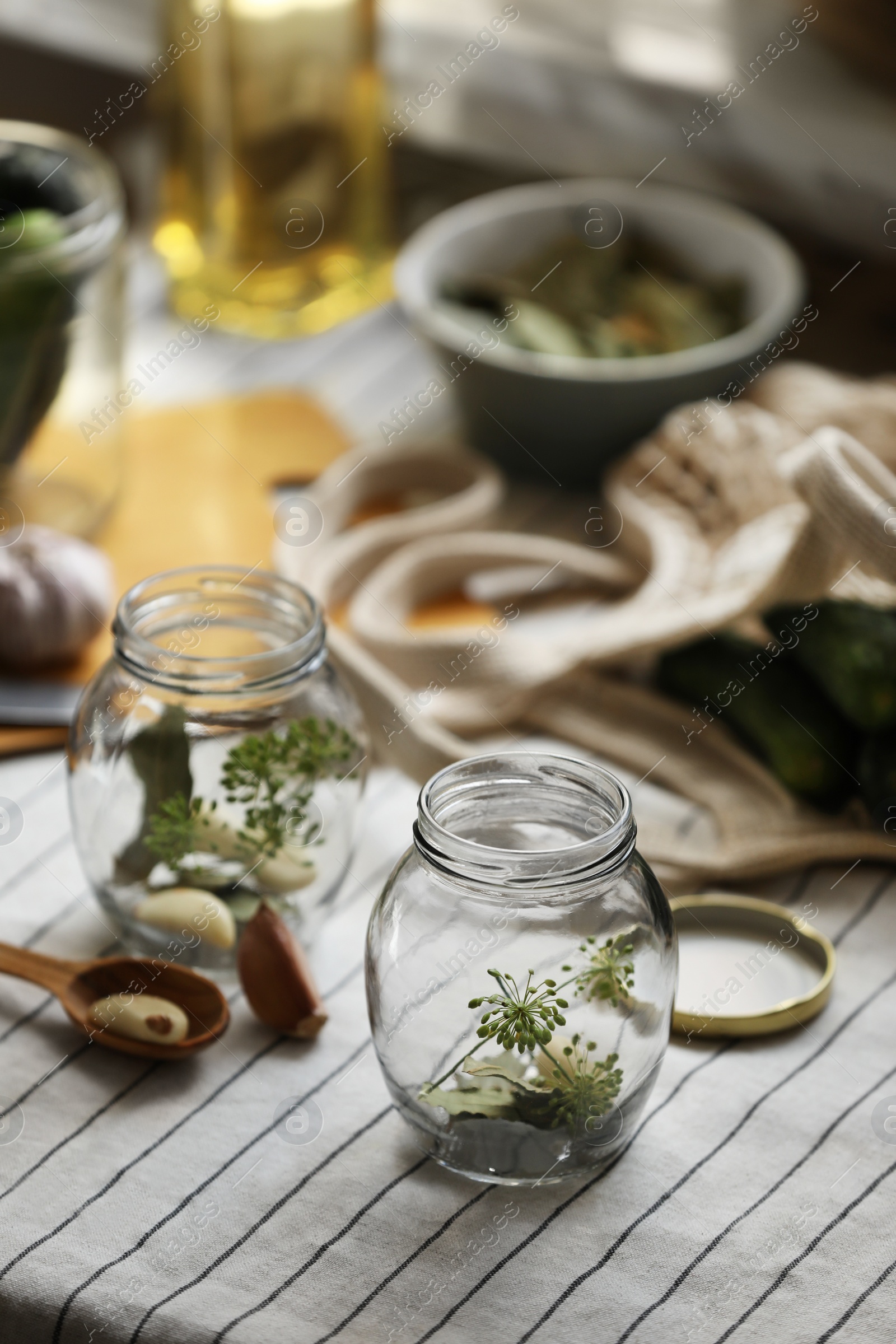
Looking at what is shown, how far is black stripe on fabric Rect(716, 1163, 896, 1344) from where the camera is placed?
1.76ft

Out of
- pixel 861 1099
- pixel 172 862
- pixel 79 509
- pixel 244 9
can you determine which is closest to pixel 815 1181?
pixel 861 1099

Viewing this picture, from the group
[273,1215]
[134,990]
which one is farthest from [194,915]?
[273,1215]

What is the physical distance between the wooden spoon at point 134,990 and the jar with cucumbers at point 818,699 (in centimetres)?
35

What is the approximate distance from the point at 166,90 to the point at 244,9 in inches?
4.7

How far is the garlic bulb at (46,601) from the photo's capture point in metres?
0.89

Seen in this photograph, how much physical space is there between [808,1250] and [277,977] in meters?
0.25

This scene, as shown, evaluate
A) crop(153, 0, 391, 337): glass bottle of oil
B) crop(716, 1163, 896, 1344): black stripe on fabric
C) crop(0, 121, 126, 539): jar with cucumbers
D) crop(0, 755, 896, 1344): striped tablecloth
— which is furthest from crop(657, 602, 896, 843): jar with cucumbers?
crop(153, 0, 391, 337): glass bottle of oil

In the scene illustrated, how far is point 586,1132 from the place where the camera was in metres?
0.57

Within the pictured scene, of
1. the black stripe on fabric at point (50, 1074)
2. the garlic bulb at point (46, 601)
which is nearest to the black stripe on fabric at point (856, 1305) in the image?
the black stripe on fabric at point (50, 1074)

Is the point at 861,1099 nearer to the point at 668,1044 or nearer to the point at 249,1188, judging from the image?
the point at 668,1044

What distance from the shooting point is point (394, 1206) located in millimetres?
→ 581

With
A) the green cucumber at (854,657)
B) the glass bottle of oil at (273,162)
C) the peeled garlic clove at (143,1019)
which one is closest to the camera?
the peeled garlic clove at (143,1019)

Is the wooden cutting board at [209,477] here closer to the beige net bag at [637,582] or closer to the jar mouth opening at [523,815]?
the beige net bag at [637,582]

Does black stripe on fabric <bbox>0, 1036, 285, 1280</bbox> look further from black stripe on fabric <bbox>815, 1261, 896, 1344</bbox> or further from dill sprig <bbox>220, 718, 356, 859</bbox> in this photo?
black stripe on fabric <bbox>815, 1261, 896, 1344</bbox>
